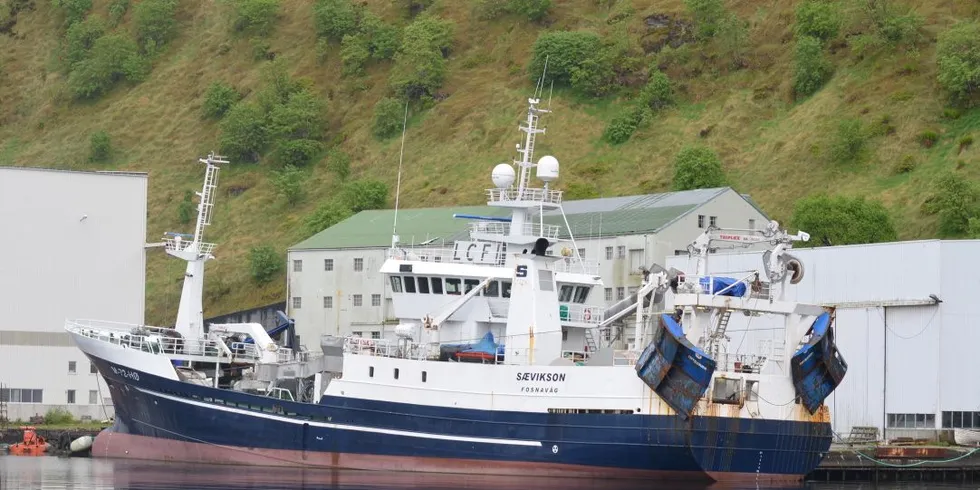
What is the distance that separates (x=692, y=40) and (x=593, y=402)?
69.6 metres

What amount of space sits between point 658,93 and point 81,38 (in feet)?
188

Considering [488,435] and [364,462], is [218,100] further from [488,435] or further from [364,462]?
[488,435]

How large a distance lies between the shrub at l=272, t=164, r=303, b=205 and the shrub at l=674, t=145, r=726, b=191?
94.0ft

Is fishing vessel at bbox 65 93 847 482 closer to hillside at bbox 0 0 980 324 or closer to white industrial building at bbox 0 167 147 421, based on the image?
white industrial building at bbox 0 167 147 421

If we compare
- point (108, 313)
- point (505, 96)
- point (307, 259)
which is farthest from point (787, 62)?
point (108, 313)

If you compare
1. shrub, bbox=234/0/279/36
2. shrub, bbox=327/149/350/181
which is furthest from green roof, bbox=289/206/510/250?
shrub, bbox=234/0/279/36

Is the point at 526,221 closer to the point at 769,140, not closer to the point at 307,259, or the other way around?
the point at 307,259

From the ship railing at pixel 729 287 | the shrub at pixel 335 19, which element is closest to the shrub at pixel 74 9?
the shrub at pixel 335 19

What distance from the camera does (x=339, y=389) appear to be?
1566 inches

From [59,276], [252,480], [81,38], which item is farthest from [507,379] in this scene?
[81,38]

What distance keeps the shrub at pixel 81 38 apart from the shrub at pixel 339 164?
3590 centimetres

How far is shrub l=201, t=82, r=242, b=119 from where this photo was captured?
11362 centimetres

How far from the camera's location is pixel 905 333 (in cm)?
4612

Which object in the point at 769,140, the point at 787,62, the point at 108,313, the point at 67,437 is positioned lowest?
the point at 67,437
